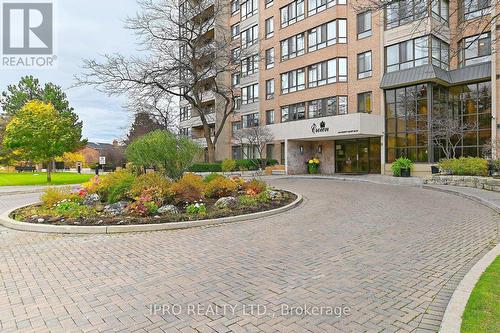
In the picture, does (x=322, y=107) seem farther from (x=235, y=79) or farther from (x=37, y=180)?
(x=37, y=180)

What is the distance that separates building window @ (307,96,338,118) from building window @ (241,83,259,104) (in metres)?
8.08

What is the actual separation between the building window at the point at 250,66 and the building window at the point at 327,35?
25.1ft

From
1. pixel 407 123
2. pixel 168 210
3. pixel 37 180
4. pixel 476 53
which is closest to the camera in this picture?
pixel 168 210

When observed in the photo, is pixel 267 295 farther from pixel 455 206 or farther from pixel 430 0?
pixel 455 206

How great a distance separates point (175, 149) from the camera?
43.4ft

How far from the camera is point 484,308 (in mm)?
3512

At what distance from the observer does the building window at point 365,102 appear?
2613cm

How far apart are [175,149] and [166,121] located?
89.1 feet

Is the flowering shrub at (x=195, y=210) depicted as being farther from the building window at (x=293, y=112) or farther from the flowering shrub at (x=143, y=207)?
the building window at (x=293, y=112)

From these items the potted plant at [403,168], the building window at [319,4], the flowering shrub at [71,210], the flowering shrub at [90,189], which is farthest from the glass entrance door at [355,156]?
the flowering shrub at [71,210]

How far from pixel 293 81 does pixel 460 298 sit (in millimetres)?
29135

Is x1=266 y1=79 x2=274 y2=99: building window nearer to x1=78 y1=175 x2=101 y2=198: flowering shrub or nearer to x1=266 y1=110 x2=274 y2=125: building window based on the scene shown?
x1=266 y1=110 x2=274 y2=125: building window

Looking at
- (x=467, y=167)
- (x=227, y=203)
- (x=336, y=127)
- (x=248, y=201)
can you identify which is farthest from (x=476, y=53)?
(x=227, y=203)

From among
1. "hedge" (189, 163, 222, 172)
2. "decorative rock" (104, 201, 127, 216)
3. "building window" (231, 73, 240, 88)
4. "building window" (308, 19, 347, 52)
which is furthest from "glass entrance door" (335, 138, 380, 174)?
"decorative rock" (104, 201, 127, 216)
